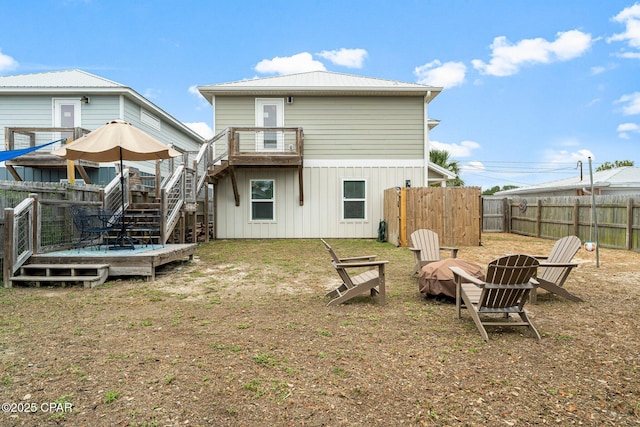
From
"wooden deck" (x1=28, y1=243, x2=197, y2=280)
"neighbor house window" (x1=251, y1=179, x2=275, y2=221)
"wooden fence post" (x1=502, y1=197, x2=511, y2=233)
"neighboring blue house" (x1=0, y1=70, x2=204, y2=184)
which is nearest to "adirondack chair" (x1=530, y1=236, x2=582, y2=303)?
"wooden deck" (x1=28, y1=243, x2=197, y2=280)

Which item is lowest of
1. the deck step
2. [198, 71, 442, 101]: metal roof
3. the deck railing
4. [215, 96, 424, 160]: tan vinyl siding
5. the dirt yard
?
the dirt yard

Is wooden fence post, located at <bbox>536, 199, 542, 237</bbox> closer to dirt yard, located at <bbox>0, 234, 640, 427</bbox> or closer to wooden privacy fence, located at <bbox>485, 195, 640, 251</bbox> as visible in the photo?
wooden privacy fence, located at <bbox>485, 195, 640, 251</bbox>

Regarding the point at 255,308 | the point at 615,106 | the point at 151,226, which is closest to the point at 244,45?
the point at 151,226

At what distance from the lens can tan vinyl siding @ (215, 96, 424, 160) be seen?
14484 mm

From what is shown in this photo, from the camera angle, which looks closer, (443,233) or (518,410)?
(518,410)

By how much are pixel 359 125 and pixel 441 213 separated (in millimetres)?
4722

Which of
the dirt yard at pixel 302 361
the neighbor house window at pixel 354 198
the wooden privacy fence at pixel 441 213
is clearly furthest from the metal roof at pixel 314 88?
the dirt yard at pixel 302 361

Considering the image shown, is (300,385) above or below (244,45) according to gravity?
below

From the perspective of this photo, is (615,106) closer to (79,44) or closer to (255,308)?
(255,308)

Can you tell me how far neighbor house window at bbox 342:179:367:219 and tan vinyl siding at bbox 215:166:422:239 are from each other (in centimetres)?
16

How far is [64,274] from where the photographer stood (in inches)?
268

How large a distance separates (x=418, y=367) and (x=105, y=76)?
55.4ft

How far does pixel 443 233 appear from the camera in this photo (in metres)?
12.2

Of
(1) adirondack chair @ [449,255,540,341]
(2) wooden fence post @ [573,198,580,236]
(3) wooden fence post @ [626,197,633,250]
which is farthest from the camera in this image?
(2) wooden fence post @ [573,198,580,236]
